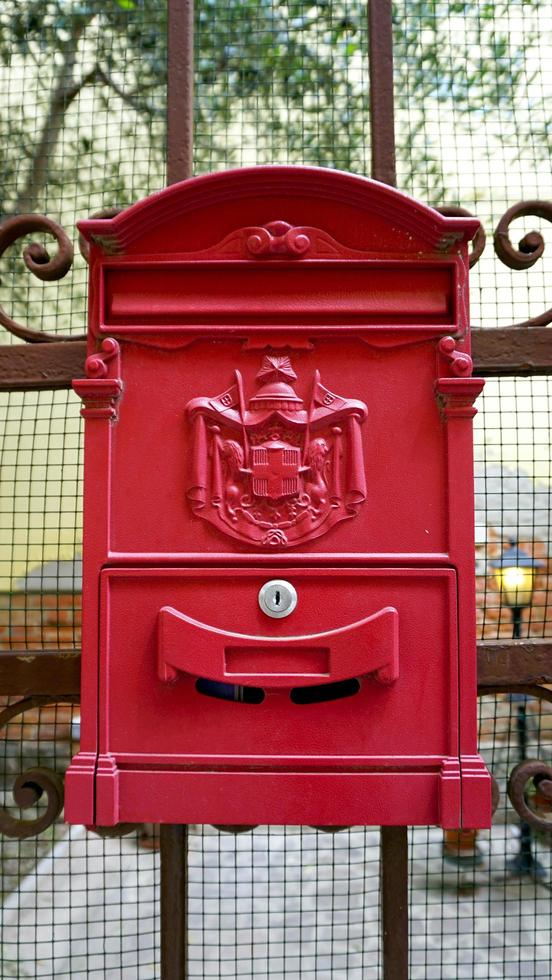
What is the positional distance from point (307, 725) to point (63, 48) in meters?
2.29

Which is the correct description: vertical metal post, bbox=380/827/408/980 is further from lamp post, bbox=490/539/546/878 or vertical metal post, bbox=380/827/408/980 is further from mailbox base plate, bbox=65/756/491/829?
lamp post, bbox=490/539/546/878

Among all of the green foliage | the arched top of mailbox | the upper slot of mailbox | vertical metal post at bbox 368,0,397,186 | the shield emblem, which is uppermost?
the green foliage

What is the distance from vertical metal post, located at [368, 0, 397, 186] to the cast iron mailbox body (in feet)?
1.67

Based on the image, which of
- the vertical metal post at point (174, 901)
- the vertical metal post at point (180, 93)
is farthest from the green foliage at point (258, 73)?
the vertical metal post at point (174, 901)

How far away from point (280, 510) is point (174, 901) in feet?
3.67

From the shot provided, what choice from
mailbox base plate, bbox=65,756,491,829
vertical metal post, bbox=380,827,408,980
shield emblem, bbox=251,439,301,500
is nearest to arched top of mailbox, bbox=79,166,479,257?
shield emblem, bbox=251,439,301,500

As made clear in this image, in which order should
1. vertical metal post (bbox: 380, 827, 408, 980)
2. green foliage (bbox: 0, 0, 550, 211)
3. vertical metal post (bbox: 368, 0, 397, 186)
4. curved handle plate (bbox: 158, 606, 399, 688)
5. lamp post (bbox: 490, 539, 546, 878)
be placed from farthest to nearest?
lamp post (bbox: 490, 539, 546, 878)
green foliage (bbox: 0, 0, 550, 211)
vertical metal post (bbox: 368, 0, 397, 186)
vertical metal post (bbox: 380, 827, 408, 980)
curved handle plate (bbox: 158, 606, 399, 688)

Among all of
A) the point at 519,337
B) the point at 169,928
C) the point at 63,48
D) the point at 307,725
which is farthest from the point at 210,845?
the point at 63,48

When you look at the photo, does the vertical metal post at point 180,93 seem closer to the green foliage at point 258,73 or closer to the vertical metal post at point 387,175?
the green foliage at point 258,73

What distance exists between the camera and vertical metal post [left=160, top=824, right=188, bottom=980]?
1873 mm

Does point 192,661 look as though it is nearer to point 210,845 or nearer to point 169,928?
point 169,928

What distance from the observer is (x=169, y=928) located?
6.16ft

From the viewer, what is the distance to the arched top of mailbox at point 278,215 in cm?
149

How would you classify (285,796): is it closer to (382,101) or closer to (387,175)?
(387,175)
